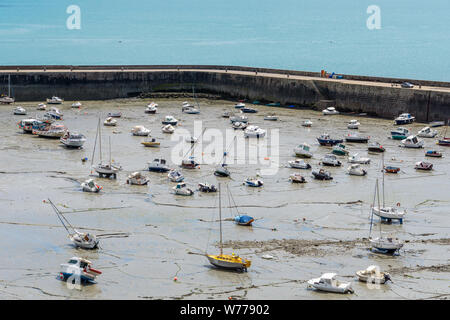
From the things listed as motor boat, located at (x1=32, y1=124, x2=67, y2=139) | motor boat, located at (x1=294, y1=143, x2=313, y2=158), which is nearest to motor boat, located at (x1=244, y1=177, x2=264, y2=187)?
motor boat, located at (x1=294, y1=143, x2=313, y2=158)

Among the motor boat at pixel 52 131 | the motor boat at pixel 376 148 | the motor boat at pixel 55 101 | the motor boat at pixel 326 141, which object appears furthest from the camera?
the motor boat at pixel 55 101

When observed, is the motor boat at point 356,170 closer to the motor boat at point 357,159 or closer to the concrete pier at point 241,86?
the motor boat at point 357,159

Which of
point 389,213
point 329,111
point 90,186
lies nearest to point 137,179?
point 90,186

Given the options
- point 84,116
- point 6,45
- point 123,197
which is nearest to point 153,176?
point 123,197

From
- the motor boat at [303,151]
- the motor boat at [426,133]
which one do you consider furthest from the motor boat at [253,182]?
the motor boat at [426,133]

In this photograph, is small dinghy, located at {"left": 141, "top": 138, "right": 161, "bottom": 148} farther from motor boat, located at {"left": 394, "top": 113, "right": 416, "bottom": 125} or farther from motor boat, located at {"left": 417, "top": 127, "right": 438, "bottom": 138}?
motor boat, located at {"left": 394, "top": 113, "right": 416, "bottom": 125}
